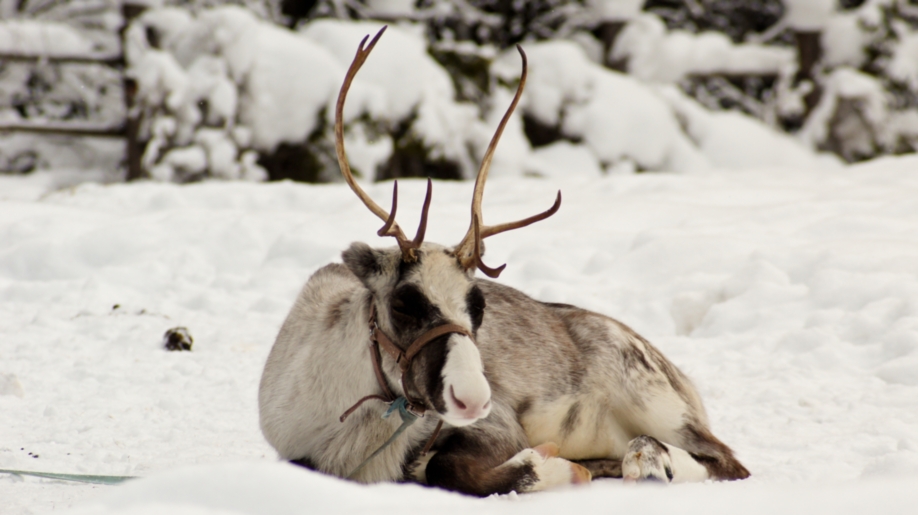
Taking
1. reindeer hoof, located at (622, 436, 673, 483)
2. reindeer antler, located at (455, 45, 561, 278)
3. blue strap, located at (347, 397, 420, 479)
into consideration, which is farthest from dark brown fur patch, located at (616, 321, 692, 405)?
blue strap, located at (347, 397, 420, 479)

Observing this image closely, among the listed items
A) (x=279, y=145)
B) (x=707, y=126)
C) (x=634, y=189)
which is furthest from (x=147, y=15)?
(x=707, y=126)

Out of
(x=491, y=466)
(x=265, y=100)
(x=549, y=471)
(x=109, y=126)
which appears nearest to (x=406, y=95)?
(x=265, y=100)

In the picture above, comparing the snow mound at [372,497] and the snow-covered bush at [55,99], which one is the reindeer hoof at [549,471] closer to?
the snow mound at [372,497]

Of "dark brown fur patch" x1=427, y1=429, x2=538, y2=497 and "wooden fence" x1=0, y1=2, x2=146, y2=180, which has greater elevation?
"dark brown fur patch" x1=427, y1=429, x2=538, y2=497

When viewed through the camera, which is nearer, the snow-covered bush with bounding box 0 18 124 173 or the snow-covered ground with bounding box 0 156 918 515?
the snow-covered ground with bounding box 0 156 918 515

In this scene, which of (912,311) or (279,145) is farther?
(279,145)

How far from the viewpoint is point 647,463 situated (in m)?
3.21

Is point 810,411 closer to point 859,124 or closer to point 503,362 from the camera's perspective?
point 503,362

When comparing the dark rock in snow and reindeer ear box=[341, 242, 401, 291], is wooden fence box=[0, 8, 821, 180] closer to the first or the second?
the dark rock in snow

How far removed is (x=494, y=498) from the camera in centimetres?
297

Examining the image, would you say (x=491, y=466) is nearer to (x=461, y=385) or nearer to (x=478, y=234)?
(x=461, y=385)

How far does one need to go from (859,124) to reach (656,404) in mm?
10320

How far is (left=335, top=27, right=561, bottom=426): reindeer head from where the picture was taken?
2.73m

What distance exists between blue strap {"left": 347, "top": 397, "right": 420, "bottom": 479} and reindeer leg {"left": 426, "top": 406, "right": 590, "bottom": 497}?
188 mm
